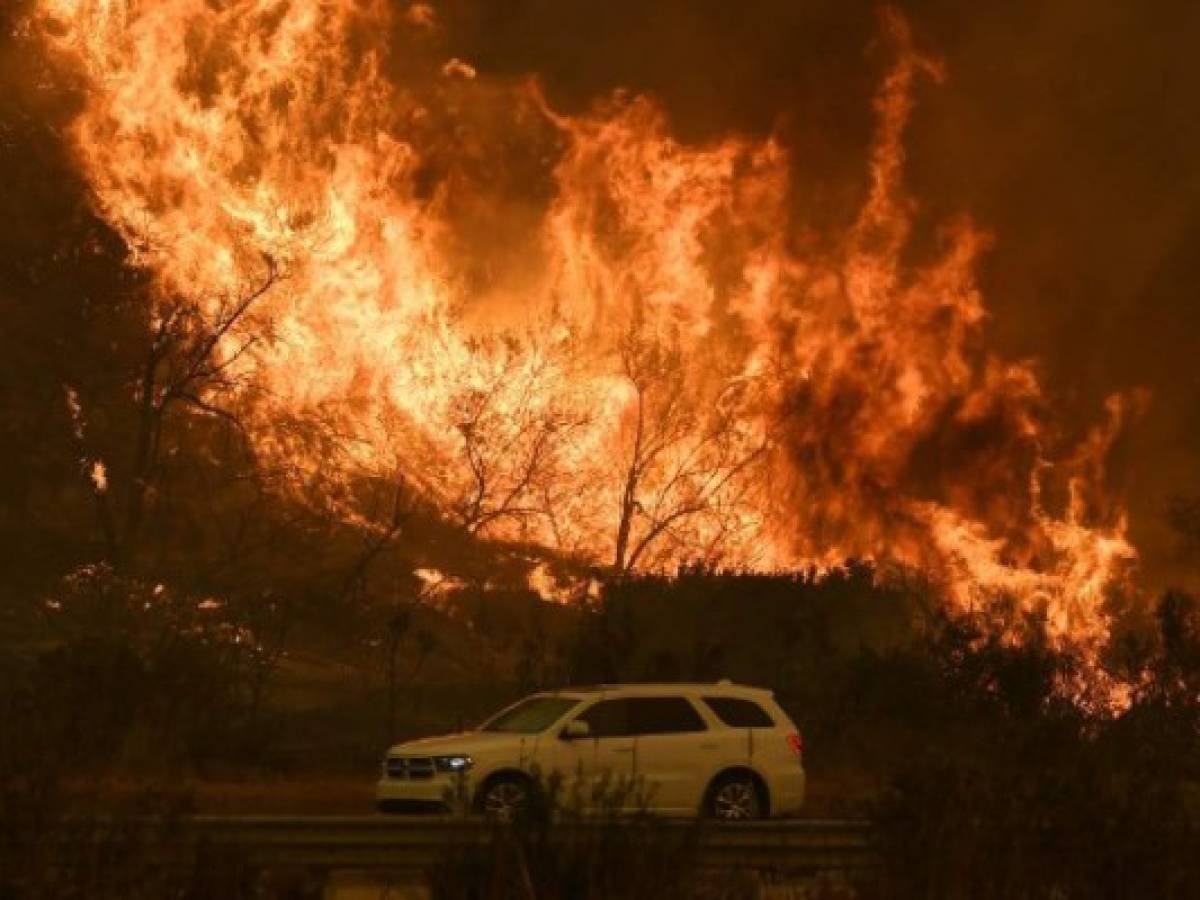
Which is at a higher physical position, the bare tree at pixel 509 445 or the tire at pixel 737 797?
the bare tree at pixel 509 445

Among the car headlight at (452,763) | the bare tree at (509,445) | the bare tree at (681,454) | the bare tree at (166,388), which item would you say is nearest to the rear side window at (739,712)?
the car headlight at (452,763)

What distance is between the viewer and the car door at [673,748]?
63.4ft

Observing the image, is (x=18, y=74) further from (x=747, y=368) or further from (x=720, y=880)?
(x=720, y=880)

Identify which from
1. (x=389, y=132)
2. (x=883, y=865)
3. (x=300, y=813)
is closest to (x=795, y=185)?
(x=389, y=132)

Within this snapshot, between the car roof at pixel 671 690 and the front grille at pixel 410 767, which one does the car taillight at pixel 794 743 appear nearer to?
the car roof at pixel 671 690

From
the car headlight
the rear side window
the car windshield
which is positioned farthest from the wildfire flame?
the car headlight

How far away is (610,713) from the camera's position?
19.6 metres

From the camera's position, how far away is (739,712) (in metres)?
20.2

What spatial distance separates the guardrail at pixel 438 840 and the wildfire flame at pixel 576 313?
2139cm

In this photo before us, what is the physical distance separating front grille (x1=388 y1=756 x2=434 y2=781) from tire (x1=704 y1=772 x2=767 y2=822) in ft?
9.13

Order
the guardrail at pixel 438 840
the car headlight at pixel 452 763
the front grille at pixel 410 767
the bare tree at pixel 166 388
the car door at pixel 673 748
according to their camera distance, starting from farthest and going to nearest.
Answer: the bare tree at pixel 166 388 < the car door at pixel 673 748 < the front grille at pixel 410 767 < the car headlight at pixel 452 763 < the guardrail at pixel 438 840

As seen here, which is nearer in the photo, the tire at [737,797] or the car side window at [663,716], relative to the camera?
the tire at [737,797]

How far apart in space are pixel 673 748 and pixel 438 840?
6528 mm

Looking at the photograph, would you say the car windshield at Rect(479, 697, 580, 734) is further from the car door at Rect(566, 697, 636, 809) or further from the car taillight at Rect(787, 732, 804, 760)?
the car taillight at Rect(787, 732, 804, 760)
